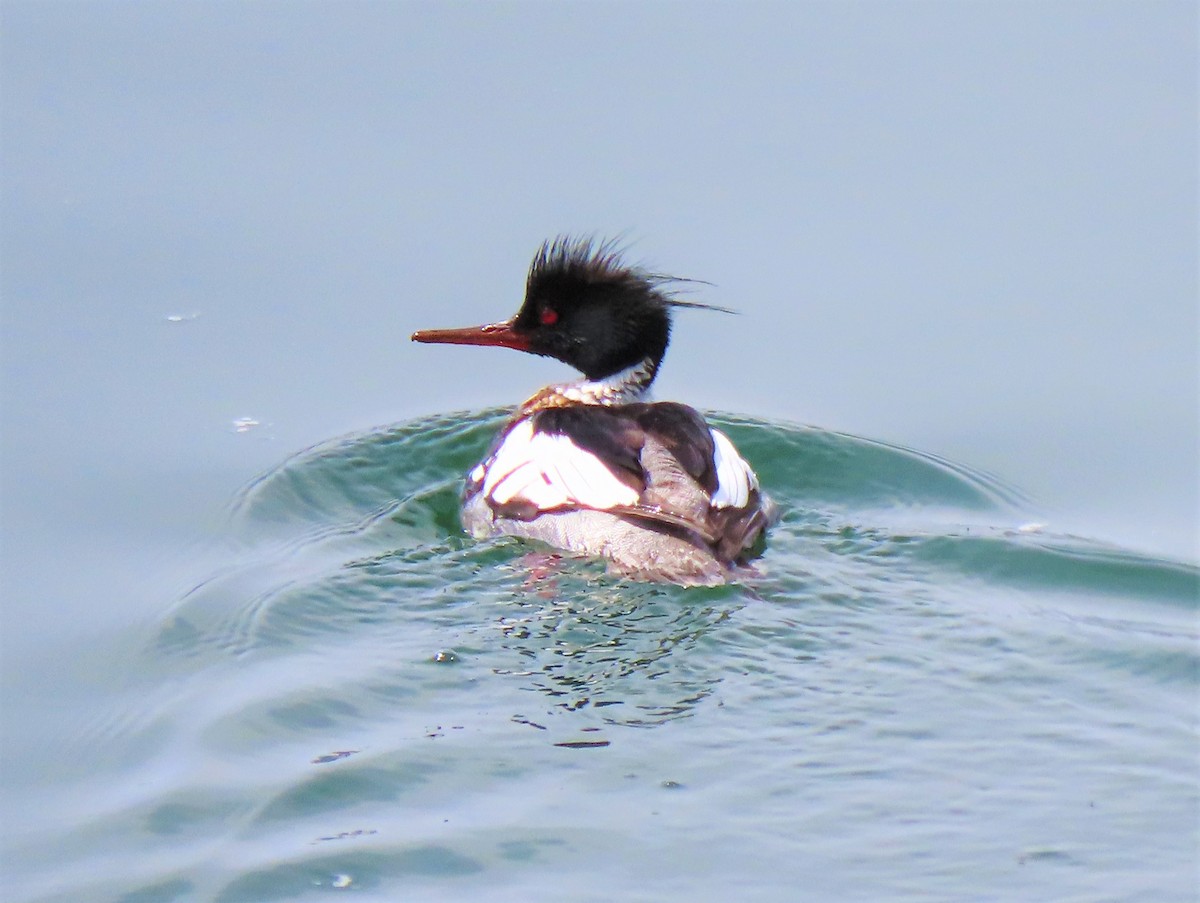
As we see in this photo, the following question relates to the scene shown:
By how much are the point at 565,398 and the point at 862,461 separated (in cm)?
161

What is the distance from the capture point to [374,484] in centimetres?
907

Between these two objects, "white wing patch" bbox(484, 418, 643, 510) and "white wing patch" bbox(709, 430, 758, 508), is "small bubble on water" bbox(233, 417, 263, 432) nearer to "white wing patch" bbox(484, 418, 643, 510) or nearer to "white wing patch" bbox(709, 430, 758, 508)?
"white wing patch" bbox(484, 418, 643, 510)

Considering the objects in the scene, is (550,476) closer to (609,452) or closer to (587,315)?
(609,452)

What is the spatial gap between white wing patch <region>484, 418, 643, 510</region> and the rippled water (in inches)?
12.0

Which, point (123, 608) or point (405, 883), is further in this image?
point (123, 608)

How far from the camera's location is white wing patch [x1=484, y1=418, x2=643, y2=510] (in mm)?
8289

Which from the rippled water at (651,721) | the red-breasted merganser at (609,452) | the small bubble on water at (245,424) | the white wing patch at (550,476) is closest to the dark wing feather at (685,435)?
the red-breasted merganser at (609,452)

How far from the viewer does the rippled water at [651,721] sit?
586 centimetres

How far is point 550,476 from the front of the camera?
8484 mm

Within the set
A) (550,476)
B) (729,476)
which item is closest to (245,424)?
(550,476)

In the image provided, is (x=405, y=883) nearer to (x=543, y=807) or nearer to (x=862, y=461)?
(x=543, y=807)

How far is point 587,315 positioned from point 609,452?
1.04m

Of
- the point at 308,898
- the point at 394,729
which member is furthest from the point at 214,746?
the point at 308,898

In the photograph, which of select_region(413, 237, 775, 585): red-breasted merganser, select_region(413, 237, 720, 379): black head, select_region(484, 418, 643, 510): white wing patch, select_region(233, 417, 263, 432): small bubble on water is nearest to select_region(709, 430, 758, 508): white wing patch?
select_region(413, 237, 775, 585): red-breasted merganser
